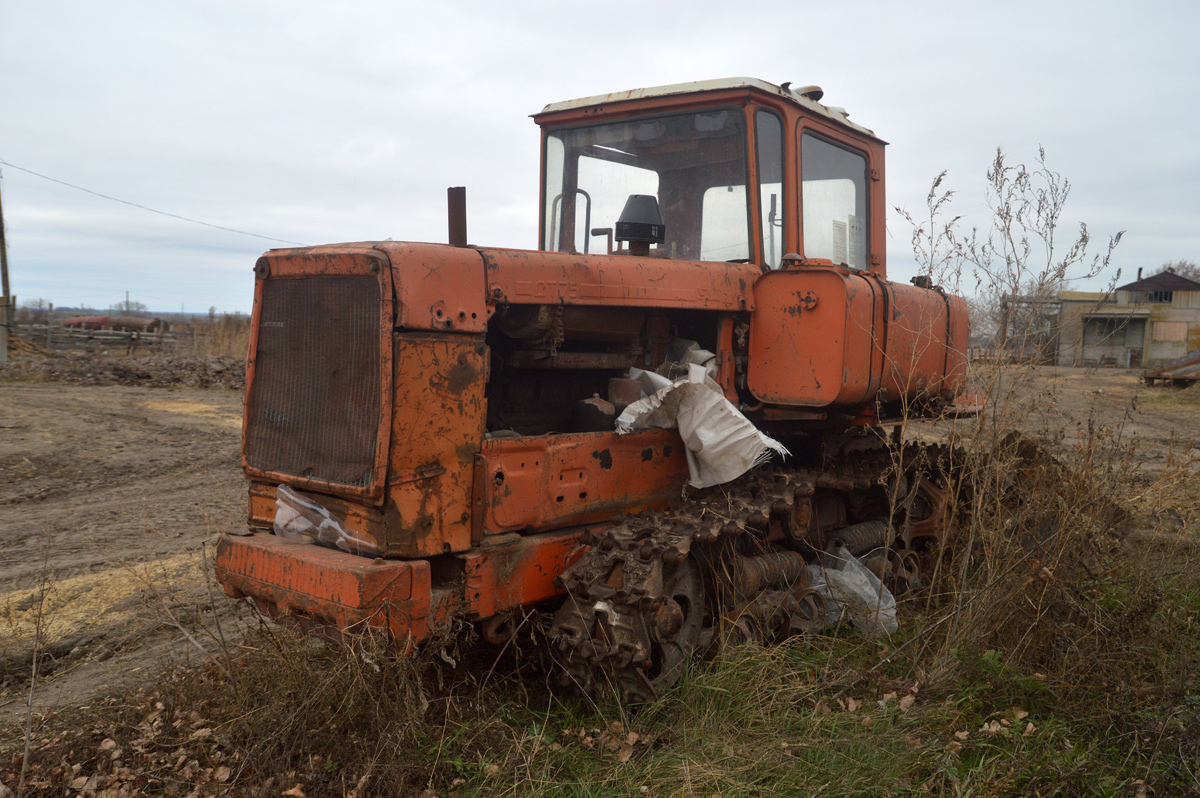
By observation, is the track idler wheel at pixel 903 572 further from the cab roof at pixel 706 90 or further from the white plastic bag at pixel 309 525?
the white plastic bag at pixel 309 525

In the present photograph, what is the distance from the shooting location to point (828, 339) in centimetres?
418

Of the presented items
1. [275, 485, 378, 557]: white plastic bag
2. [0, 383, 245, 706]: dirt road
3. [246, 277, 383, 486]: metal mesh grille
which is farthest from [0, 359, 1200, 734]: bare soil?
[246, 277, 383, 486]: metal mesh grille

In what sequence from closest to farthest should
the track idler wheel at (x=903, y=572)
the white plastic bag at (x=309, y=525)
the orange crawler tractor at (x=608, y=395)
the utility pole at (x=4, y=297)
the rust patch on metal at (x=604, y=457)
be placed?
the orange crawler tractor at (x=608, y=395), the white plastic bag at (x=309, y=525), the rust patch on metal at (x=604, y=457), the track idler wheel at (x=903, y=572), the utility pole at (x=4, y=297)

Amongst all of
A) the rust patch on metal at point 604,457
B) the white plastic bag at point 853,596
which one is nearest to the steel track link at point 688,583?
the white plastic bag at point 853,596

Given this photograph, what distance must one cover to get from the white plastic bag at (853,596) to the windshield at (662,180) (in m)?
1.70

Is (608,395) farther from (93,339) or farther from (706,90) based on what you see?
(93,339)

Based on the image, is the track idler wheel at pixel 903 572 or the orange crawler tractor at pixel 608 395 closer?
the orange crawler tractor at pixel 608 395

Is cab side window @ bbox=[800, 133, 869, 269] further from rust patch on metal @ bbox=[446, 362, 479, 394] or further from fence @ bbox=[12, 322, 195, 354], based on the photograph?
fence @ bbox=[12, 322, 195, 354]

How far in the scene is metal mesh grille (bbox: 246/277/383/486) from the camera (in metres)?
3.27

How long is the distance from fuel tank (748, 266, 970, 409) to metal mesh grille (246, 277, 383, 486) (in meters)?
2.01

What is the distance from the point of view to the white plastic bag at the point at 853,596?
441 centimetres

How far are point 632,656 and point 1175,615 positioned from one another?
2.79m

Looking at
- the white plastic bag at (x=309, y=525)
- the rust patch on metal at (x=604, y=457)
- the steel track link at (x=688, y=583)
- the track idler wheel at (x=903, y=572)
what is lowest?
the track idler wheel at (x=903, y=572)

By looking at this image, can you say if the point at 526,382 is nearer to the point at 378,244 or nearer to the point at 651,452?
the point at 651,452
